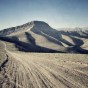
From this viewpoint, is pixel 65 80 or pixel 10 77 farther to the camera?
pixel 10 77

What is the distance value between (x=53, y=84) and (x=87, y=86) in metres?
2.84

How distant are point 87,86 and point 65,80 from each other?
2.55m

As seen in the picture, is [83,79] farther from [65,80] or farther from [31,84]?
[31,84]

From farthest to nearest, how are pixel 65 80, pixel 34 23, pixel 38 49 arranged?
pixel 34 23, pixel 38 49, pixel 65 80

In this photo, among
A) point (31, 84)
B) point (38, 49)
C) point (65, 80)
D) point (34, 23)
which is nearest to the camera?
point (31, 84)

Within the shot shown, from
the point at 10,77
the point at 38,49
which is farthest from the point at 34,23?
the point at 10,77

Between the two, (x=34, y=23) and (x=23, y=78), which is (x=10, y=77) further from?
(x=34, y=23)

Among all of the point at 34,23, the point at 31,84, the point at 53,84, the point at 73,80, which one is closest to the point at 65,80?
the point at 73,80

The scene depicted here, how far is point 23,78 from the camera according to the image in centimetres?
1759

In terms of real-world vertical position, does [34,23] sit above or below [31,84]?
above

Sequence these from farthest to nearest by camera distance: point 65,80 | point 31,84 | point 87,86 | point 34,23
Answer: point 34,23 → point 65,80 → point 31,84 → point 87,86

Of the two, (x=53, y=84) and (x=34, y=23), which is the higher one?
(x=34, y=23)

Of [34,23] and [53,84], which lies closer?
[53,84]

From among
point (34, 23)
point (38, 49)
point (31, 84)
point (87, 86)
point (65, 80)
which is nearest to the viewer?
point (87, 86)
